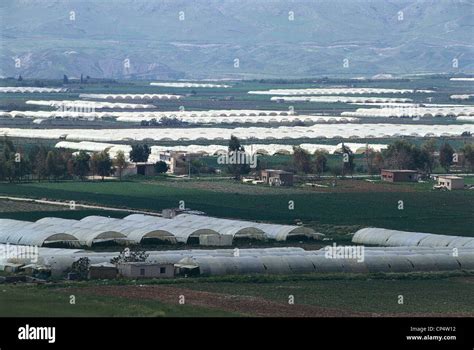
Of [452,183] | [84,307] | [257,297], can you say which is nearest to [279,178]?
[452,183]

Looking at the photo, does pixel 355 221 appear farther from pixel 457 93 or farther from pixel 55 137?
pixel 457 93

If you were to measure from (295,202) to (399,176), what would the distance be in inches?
294

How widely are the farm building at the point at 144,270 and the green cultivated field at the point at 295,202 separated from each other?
26.5ft

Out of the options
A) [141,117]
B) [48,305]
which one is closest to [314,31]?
[141,117]

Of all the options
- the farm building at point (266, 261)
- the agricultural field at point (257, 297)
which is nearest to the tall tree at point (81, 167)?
the farm building at point (266, 261)

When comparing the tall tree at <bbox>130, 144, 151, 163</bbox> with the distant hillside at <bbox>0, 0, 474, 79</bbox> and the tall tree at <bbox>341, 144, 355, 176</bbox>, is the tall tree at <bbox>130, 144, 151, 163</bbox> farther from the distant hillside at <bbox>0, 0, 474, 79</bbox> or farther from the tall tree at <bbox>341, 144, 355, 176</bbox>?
the distant hillside at <bbox>0, 0, 474, 79</bbox>

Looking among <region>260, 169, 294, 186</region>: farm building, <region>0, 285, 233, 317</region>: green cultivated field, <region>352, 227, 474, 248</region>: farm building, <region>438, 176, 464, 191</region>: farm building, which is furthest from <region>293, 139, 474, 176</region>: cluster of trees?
<region>0, 285, 233, 317</region>: green cultivated field

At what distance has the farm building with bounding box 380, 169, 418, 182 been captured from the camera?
47469mm

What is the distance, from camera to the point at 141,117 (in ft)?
264

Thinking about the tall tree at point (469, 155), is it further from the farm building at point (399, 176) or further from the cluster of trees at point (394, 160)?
the farm building at point (399, 176)

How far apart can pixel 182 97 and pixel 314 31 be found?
9527 cm

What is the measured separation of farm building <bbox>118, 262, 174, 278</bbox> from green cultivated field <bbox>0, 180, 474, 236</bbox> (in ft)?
26.5
